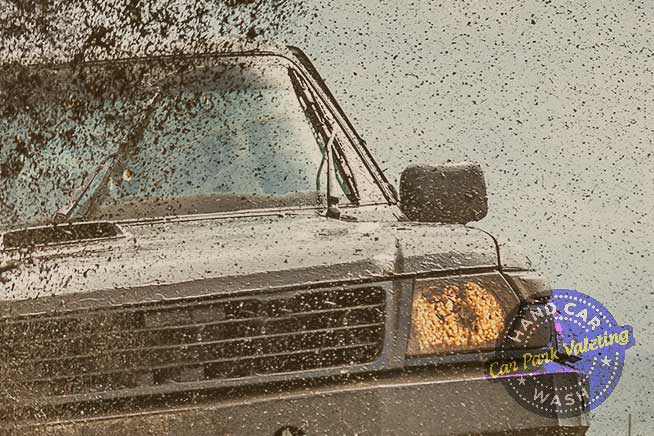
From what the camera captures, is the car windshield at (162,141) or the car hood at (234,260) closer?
the car hood at (234,260)

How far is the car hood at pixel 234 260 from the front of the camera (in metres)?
3.14

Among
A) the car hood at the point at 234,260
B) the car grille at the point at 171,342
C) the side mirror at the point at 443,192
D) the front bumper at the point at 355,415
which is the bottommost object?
the front bumper at the point at 355,415

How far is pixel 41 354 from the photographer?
3.18m

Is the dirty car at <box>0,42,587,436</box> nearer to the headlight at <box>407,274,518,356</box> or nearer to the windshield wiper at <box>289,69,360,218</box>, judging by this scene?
the headlight at <box>407,274,518,356</box>

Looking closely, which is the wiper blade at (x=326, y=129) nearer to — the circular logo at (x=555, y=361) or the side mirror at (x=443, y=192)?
the side mirror at (x=443, y=192)

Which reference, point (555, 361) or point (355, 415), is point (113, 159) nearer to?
point (355, 415)

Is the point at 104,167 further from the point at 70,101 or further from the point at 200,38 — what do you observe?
the point at 200,38

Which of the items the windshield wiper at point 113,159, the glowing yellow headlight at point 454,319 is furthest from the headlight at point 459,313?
Answer: the windshield wiper at point 113,159

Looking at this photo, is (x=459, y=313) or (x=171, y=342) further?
(x=459, y=313)

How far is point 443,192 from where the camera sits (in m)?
3.69

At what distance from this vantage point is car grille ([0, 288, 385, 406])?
3137 millimetres

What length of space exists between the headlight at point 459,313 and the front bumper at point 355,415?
10 centimetres

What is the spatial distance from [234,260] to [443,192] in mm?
725

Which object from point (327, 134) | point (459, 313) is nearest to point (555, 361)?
point (459, 313)
